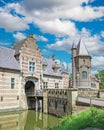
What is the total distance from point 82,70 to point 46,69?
8.70 metres

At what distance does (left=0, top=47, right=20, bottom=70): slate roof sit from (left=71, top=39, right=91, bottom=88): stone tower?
14922mm

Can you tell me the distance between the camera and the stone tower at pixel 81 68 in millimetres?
40406

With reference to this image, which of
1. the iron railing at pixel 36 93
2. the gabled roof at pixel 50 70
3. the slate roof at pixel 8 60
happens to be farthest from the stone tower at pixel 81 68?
the slate roof at pixel 8 60

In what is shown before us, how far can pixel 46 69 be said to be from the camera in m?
35.2

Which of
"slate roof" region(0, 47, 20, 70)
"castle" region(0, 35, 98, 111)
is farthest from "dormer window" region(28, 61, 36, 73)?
"slate roof" region(0, 47, 20, 70)

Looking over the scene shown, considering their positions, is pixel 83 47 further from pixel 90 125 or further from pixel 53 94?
pixel 90 125

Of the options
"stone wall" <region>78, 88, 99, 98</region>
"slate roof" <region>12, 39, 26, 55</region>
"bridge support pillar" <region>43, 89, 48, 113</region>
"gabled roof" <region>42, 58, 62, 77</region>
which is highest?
"slate roof" <region>12, 39, 26, 55</region>

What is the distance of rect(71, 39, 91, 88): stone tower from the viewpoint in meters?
40.4

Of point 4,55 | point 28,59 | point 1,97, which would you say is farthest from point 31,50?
point 1,97

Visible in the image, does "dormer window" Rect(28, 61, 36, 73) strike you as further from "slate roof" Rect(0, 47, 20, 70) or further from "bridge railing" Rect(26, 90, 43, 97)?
"bridge railing" Rect(26, 90, 43, 97)

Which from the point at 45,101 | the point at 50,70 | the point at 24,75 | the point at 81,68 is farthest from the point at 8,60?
the point at 81,68

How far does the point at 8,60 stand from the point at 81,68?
659 inches

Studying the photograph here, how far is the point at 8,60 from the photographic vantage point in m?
28.5

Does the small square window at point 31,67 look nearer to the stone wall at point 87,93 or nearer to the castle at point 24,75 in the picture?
the castle at point 24,75
